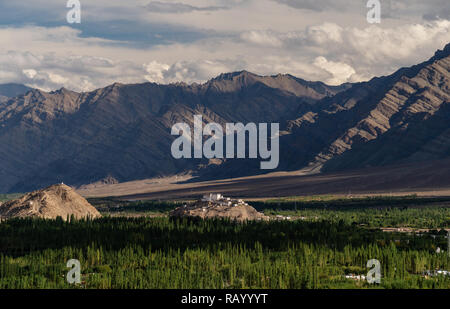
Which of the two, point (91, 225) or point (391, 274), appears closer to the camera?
point (391, 274)

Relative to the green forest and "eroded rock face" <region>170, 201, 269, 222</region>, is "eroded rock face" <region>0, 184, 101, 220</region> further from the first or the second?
the green forest

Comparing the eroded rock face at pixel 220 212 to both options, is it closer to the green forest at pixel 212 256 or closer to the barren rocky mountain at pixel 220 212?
the barren rocky mountain at pixel 220 212

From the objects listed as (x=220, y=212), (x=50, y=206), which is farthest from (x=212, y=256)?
(x=50, y=206)

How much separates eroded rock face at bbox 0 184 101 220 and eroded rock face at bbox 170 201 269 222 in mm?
13104

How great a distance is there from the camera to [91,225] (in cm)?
7444

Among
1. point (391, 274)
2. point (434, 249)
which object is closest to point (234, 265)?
point (391, 274)

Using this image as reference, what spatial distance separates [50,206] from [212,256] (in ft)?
163

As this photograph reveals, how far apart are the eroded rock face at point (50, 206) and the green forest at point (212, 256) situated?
15762mm

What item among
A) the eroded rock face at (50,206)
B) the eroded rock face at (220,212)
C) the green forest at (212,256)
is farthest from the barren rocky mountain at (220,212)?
the eroded rock face at (50,206)

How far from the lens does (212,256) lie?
49.7 metres

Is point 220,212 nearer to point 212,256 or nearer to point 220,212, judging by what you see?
point 220,212

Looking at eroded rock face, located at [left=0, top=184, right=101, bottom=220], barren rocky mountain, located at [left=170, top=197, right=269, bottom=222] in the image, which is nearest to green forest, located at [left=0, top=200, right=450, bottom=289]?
barren rocky mountain, located at [left=170, top=197, right=269, bottom=222]
